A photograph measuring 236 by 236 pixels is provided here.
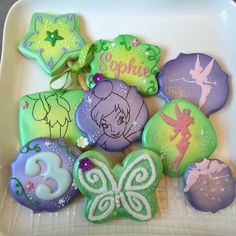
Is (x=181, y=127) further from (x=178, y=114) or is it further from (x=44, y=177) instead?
(x=44, y=177)

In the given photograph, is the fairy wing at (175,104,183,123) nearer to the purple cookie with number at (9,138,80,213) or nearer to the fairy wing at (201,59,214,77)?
the fairy wing at (201,59,214,77)

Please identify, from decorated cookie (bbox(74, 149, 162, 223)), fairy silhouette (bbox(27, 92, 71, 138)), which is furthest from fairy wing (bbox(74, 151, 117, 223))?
fairy silhouette (bbox(27, 92, 71, 138))

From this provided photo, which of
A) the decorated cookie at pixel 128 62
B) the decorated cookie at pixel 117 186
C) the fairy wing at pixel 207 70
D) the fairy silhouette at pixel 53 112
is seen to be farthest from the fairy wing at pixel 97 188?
the fairy wing at pixel 207 70

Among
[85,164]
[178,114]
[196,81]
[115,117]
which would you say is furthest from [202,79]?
[85,164]

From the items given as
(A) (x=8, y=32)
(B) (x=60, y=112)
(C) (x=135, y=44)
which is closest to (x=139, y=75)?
(C) (x=135, y=44)

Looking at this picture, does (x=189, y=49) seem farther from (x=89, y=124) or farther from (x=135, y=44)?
(x=89, y=124)

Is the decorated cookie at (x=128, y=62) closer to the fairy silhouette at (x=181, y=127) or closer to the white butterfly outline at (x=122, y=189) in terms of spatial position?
the fairy silhouette at (x=181, y=127)
